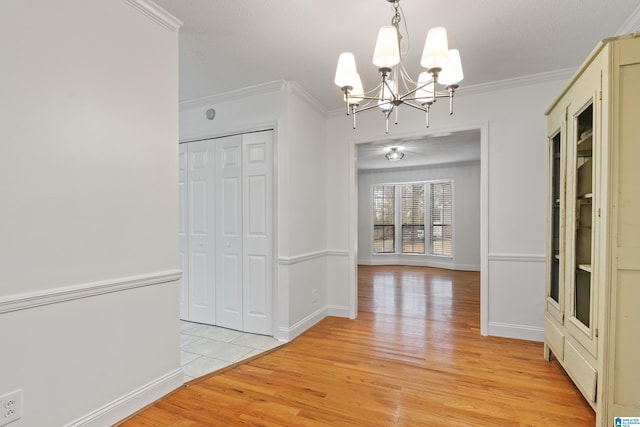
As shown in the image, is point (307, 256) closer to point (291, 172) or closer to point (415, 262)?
point (291, 172)

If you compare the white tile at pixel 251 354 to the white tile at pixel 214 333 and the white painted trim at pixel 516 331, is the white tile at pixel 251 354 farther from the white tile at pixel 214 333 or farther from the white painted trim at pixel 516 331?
the white painted trim at pixel 516 331

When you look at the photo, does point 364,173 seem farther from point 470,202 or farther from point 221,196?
point 221,196

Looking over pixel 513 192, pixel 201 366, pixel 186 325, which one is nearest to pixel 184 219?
pixel 186 325

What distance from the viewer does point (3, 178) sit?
1.42 metres

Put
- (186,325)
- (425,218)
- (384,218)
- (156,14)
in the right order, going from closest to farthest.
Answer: (156,14), (186,325), (425,218), (384,218)

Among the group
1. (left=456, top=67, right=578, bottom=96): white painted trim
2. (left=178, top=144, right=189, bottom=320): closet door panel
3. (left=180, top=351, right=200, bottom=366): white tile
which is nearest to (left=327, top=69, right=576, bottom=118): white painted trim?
(left=456, top=67, right=578, bottom=96): white painted trim

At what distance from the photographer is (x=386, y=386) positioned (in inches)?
91.3

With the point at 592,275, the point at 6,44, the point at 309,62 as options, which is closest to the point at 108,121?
the point at 6,44

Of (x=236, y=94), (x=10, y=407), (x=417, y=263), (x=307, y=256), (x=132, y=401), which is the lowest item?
(x=417, y=263)

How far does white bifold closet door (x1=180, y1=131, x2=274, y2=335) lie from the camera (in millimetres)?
3334

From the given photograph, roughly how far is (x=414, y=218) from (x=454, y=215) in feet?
3.21

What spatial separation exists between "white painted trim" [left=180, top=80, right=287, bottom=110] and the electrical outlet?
2.86 m

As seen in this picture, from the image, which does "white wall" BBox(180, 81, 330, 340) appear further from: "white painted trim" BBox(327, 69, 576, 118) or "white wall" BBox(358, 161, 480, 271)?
"white wall" BBox(358, 161, 480, 271)

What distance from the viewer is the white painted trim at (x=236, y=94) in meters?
3.19
